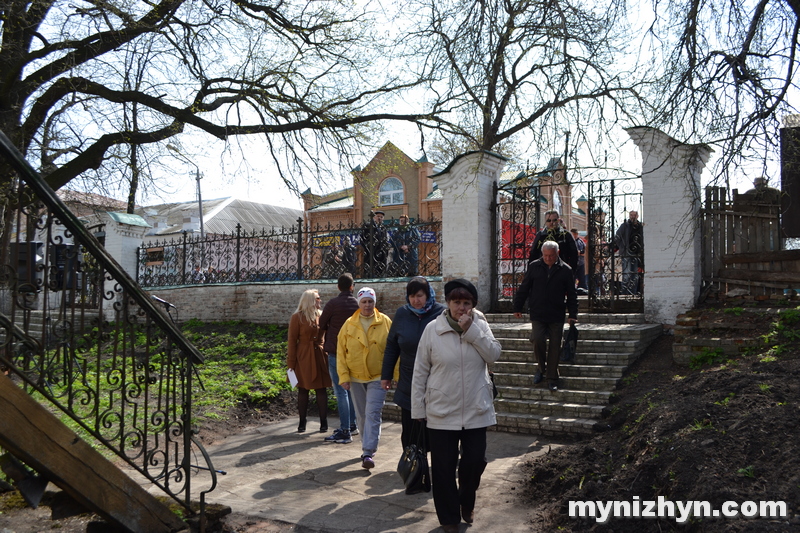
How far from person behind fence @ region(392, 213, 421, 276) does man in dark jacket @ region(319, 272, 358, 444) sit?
494 cm

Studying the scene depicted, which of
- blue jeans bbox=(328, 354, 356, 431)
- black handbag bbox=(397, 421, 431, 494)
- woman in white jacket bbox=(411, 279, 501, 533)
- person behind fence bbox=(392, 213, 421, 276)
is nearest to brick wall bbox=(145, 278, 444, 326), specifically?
person behind fence bbox=(392, 213, 421, 276)

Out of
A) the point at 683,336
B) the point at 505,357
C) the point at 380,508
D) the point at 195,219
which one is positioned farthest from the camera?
the point at 195,219

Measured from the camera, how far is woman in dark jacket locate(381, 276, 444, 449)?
5055mm

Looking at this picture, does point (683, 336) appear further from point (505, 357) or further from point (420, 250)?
point (420, 250)

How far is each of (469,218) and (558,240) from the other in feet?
8.46

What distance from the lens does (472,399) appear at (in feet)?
13.4

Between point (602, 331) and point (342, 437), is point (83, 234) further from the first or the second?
point (602, 331)

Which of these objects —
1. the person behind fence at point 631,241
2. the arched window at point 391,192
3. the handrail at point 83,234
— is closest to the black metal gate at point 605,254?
the person behind fence at point 631,241

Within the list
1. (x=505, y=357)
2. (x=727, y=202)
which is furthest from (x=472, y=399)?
(x=727, y=202)

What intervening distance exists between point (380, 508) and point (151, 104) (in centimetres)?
843

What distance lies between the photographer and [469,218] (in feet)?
35.8

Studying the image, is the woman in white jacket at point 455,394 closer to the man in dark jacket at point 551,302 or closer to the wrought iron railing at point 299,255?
the man in dark jacket at point 551,302

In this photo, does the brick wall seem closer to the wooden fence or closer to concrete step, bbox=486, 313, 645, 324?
concrete step, bbox=486, 313, 645, 324

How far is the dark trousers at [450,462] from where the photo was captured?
13.4ft
